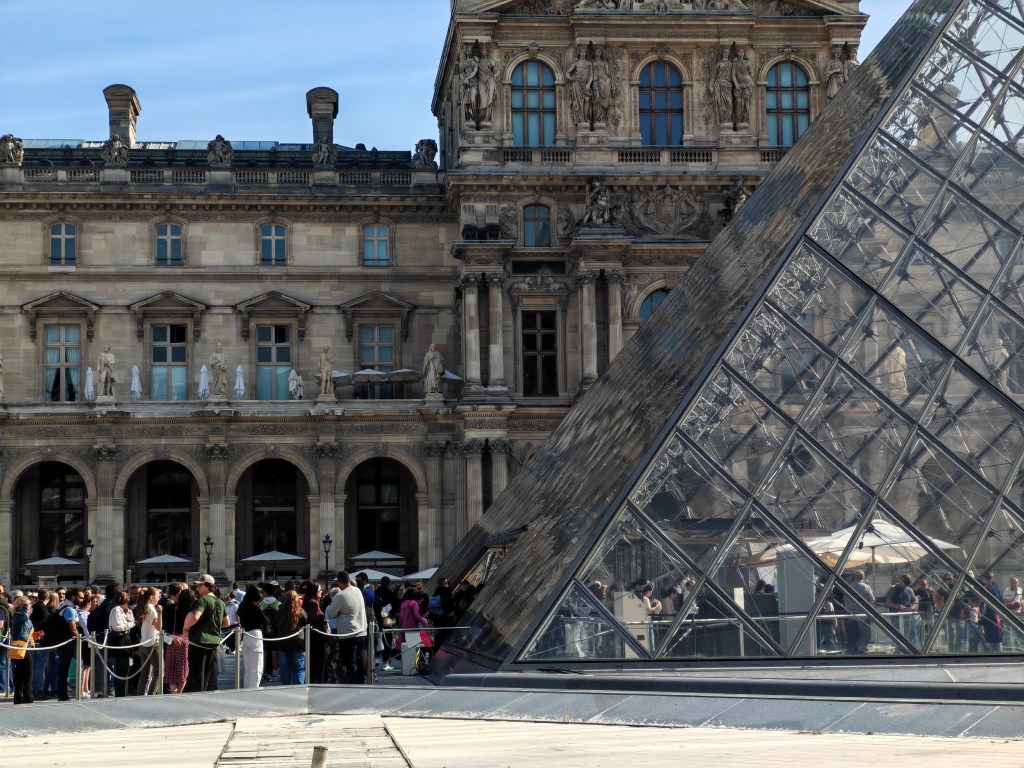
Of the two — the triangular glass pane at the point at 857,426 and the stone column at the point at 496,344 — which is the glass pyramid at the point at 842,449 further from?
the stone column at the point at 496,344

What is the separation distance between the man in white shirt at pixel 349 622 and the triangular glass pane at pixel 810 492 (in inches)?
182

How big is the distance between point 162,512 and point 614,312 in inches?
509

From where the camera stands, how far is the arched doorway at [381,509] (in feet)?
133

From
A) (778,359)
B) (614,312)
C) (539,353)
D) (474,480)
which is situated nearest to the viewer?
(778,359)

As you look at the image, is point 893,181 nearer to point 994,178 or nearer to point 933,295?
point 994,178

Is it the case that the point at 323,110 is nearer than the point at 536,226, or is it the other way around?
the point at 536,226

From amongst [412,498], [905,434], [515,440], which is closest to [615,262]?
[515,440]

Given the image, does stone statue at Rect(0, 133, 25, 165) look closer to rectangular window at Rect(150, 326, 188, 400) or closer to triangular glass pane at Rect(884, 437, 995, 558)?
rectangular window at Rect(150, 326, 188, 400)

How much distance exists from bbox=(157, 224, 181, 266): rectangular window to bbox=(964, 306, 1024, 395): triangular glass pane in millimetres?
28735

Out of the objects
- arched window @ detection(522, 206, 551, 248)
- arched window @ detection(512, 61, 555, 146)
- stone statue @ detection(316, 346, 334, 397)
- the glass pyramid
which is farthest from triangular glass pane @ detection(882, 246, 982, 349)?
stone statue @ detection(316, 346, 334, 397)

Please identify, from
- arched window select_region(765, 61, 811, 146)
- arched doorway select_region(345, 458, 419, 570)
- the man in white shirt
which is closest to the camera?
the man in white shirt

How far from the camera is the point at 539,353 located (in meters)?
38.7

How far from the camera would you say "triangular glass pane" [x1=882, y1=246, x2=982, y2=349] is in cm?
1431

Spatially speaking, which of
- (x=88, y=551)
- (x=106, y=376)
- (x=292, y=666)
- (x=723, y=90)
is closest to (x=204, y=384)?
(x=106, y=376)
